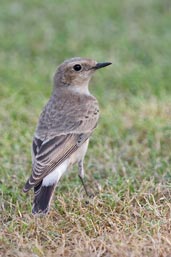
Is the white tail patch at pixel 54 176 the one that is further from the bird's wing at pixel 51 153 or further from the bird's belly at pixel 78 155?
the bird's belly at pixel 78 155

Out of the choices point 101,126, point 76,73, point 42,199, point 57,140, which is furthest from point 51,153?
point 101,126

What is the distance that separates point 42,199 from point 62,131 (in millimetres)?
914

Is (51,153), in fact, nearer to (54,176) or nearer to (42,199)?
(54,176)

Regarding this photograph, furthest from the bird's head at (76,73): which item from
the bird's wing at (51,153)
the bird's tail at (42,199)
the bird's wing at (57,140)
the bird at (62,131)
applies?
the bird's tail at (42,199)

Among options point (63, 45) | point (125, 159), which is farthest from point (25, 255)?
point (63, 45)

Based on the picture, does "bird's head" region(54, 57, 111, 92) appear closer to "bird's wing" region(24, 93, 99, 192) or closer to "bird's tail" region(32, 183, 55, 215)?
→ "bird's wing" region(24, 93, 99, 192)

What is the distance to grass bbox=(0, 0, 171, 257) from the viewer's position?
6.39m

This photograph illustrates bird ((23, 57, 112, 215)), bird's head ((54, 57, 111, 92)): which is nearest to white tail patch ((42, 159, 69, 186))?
bird ((23, 57, 112, 215))

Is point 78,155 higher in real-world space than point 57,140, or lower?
lower

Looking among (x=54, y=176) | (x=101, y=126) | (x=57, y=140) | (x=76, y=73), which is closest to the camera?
(x=54, y=176)

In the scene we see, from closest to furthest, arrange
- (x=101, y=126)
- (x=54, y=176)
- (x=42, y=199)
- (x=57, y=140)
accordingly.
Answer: (x=42, y=199) → (x=54, y=176) → (x=57, y=140) → (x=101, y=126)

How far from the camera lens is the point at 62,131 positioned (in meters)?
7.41

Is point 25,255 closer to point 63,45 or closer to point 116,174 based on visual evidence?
point 116,174

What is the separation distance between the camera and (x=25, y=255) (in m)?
6.01
